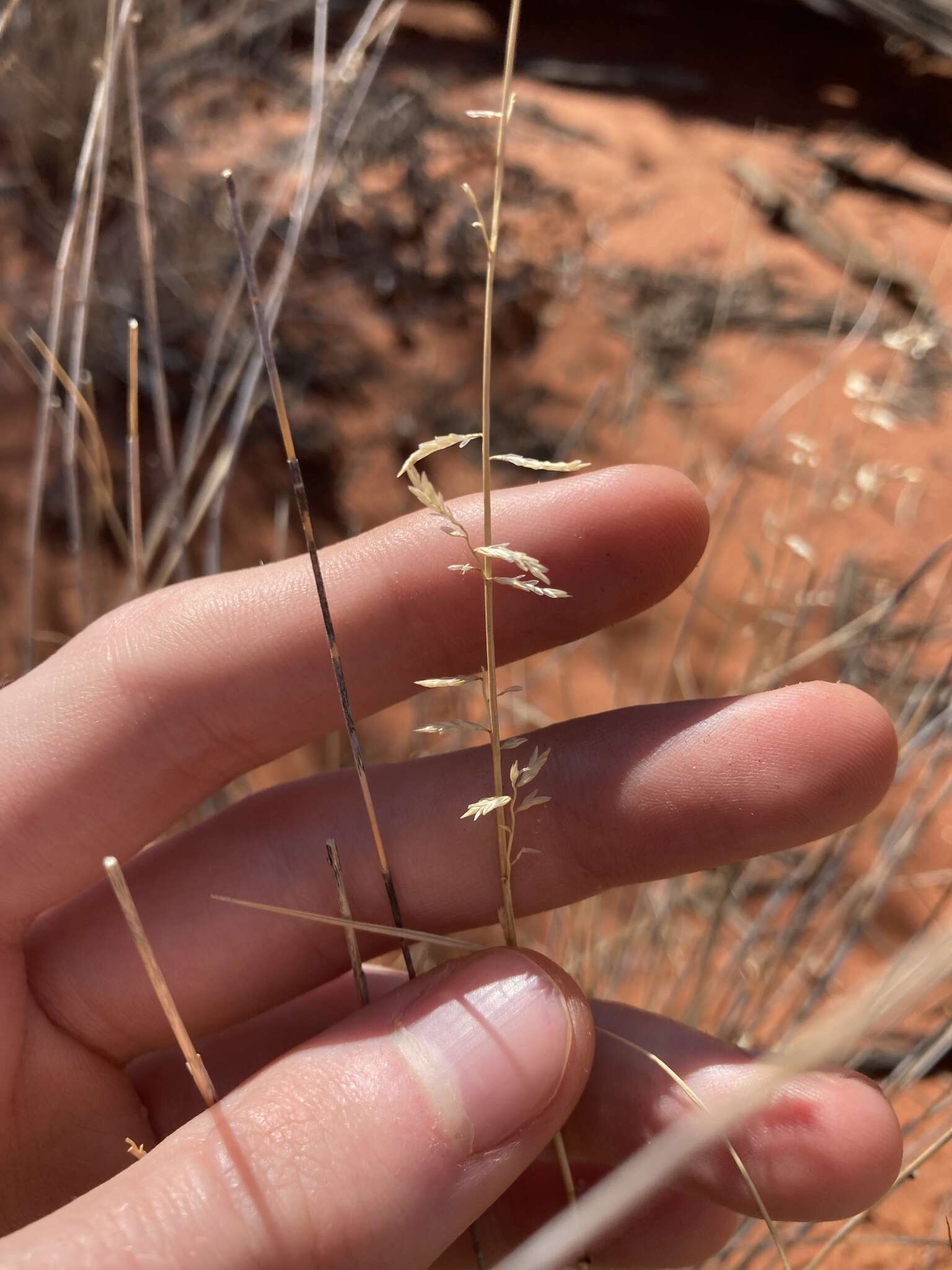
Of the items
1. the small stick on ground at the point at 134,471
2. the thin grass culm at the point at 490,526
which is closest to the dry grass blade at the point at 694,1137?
the thin grass culm at the point at 490,526

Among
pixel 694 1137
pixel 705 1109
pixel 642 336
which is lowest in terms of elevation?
pixel 705 1109

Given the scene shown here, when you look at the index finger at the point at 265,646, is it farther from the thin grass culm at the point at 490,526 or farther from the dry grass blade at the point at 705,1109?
the dry grass blade at the point at 705,1109

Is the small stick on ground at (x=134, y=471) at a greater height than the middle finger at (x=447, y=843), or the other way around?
the small stick on ground at (x=134, y=471)

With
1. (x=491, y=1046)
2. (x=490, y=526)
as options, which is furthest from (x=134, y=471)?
(x=491, y=1046)

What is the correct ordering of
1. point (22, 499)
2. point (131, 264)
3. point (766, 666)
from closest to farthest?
1. point (766, 666)
2. point (22, 499)
3. point (131, 264)

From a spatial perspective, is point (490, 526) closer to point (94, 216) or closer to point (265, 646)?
point (265, 646)

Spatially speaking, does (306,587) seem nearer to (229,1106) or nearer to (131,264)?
(229,1106)

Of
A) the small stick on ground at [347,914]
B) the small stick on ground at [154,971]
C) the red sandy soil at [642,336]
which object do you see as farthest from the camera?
the red sandy soil at [642,336]

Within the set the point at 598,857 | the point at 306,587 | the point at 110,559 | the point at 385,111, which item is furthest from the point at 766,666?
the point at 385,111
